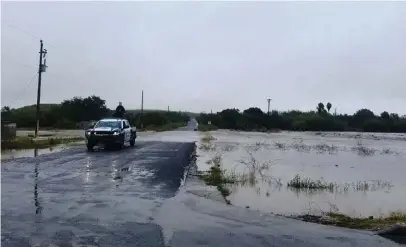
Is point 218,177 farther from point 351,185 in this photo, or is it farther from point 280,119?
point 280,119

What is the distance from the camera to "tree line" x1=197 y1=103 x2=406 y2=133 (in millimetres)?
115625

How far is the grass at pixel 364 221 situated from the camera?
10086 millimetres

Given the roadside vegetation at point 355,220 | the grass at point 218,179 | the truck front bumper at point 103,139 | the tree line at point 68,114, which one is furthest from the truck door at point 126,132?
the tree line at point 68,114

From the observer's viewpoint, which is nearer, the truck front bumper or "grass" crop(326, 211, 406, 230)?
"grass" crop(326, 211, 406, 230)

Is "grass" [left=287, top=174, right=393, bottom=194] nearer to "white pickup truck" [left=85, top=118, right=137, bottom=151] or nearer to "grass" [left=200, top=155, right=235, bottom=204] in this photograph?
"grass" [left=200, top=155, right=235, bottom=204]

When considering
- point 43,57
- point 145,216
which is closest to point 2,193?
point 145,216

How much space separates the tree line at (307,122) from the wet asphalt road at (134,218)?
95.4 metres

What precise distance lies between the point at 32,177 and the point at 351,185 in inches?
442

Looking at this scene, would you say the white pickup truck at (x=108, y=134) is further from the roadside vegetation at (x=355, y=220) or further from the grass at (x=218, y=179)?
the roadside vegetation at (x=355, y=220)

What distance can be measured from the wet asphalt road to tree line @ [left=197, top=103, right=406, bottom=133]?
95.4m

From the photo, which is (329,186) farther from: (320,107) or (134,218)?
(320,107)

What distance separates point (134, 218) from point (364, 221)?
5189 mm

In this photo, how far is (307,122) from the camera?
395 feet

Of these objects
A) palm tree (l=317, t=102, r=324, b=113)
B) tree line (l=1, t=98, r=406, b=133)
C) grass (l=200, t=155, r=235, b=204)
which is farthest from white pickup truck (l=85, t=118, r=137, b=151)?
palm tree (l=317, t=102, r=324, b=113)
